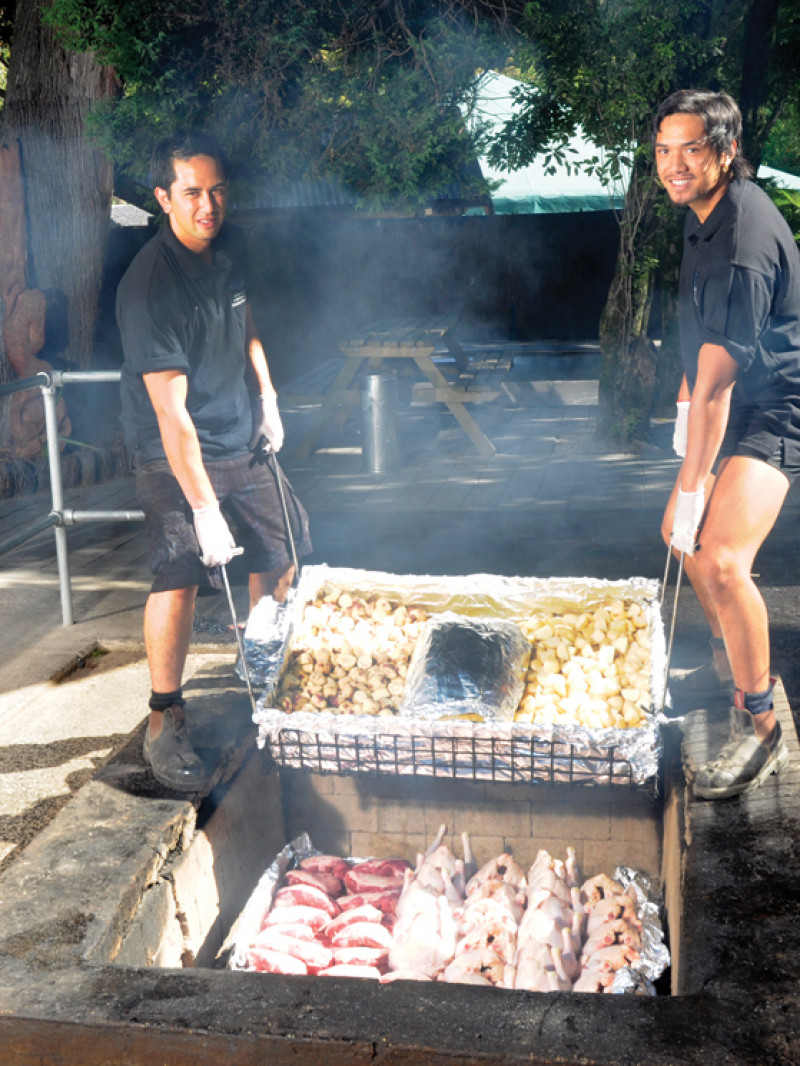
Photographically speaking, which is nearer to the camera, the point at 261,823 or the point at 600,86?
the point at 261,823

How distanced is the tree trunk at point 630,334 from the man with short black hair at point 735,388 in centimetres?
560

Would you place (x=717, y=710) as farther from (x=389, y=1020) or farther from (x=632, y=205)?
(x=632, y=205)

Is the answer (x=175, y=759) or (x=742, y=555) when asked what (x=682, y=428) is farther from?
(x=175, y=759)

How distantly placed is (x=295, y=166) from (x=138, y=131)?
2.74 feet

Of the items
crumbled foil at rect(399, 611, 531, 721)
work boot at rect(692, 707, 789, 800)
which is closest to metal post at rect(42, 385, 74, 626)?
crumbled foil at rect(399, 611, 531, 721)

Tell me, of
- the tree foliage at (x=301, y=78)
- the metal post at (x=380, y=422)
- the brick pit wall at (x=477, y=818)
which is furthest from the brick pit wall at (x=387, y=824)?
the metal post at (x=380, y=422)

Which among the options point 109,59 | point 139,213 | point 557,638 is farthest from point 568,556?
point 139,213

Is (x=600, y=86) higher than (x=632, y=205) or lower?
higher

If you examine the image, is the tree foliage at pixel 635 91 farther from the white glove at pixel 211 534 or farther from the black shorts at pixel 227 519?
the white glove at pixel 211 534

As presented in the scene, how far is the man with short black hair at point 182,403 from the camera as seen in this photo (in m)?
3.05

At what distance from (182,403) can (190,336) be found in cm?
29

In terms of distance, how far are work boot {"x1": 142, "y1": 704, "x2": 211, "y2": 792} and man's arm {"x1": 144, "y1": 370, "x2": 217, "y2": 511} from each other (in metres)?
0.67

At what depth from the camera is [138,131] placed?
5379 mm

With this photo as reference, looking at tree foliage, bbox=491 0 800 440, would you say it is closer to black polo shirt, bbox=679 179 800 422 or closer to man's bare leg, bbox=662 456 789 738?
black polo shirt, bbox=679 179 800 422
